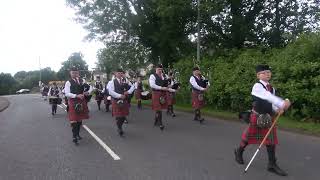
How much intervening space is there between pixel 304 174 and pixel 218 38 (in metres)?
18.7

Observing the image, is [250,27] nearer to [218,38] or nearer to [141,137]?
[218,38]

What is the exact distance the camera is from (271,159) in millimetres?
8047

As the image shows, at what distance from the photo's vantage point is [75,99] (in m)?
12.0

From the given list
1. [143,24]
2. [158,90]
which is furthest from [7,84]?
[158,90]

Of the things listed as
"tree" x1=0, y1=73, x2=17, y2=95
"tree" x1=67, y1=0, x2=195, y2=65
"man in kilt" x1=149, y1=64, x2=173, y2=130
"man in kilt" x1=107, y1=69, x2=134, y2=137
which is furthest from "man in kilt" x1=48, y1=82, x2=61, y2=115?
"tree" x1=0, y1=73, x2=17, y2=95

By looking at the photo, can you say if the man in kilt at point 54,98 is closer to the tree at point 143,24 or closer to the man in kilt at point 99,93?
the man in kilt at point 99,93

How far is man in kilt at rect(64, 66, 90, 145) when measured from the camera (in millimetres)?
11812

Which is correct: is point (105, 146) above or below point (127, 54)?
below

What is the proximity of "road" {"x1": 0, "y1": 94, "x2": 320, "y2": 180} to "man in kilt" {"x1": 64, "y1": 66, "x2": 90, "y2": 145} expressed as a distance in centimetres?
49

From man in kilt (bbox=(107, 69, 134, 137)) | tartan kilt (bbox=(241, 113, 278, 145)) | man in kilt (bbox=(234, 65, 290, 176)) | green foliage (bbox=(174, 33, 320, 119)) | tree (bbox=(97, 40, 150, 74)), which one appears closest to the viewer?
man in kilt (bbox=(234, 65, 290, 176))

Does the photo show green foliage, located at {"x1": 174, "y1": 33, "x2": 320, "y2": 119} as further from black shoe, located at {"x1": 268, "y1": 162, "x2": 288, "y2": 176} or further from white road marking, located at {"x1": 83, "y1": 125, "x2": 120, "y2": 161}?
black shoe, located at {"x1": 268, "y1": 162, "x2": 288, "y2": 176}

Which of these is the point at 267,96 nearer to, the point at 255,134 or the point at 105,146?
the point at 255,134

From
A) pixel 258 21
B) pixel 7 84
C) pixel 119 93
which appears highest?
pixel 258 21

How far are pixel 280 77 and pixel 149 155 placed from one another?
7411 millimetres
